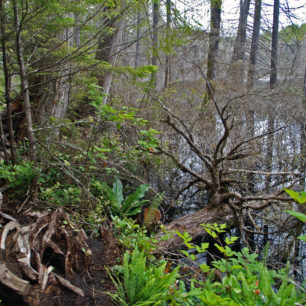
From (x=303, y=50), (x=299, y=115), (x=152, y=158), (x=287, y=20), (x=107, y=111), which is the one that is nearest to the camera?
(x=107, y=111)

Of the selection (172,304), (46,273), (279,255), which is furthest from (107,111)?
(279,255)

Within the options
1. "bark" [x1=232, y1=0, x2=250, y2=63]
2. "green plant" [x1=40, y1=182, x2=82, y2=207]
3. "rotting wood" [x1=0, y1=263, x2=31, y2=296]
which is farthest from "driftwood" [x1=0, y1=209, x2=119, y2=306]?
"bark" [x1=232, y1=0, x2=250, y2=63]

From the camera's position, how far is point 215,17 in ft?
31.7

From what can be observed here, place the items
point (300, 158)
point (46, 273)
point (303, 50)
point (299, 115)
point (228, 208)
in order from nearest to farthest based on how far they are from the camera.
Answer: point (46, 273), point (228, 208), point (300, 158), point (299, 115), point (303, 50)

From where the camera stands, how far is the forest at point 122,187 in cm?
223

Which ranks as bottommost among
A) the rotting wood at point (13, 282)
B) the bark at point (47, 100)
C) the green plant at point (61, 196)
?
the rotting wood at point (13, 282)

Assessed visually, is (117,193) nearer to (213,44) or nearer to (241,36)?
(213,44)

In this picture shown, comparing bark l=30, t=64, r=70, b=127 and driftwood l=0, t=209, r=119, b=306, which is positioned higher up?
bark l=30, t=64, r=70, b=127

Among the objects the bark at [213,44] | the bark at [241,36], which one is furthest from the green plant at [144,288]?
the bark at [241,36]

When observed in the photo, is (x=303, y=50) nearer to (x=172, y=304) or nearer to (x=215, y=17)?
(x=215, y=17)

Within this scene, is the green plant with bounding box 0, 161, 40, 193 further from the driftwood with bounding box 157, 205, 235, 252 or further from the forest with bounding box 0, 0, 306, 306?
the driftwood with bounding box 157, 205, 235, 252

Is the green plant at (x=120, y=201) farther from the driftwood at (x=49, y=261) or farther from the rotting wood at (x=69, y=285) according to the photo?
the rotting wood at (x=69, y=285)

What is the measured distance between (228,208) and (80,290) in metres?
3.31

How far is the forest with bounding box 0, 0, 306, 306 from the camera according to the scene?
2230mm
